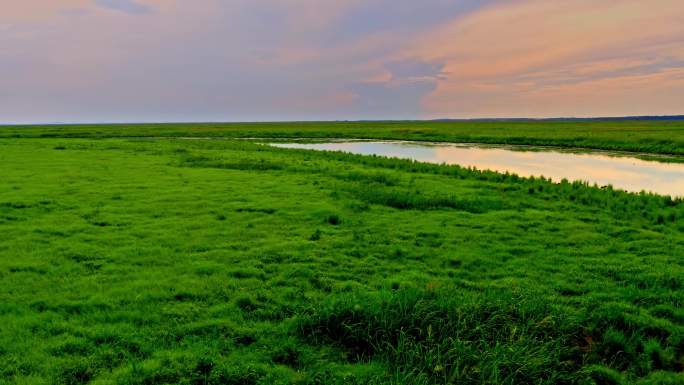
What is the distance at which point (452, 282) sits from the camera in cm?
1076

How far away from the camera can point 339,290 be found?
10.2 metres

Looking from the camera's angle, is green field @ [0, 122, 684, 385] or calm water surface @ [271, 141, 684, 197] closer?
green field @ [0, 122, 684, 385]

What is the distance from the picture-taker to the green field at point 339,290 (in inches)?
291

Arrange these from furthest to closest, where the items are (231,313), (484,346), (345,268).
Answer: (345,268)
(231,313)
(484,346)

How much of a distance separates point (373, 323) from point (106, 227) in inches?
442

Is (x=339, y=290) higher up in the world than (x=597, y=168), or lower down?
lower down

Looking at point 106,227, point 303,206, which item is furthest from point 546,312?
point 106,227

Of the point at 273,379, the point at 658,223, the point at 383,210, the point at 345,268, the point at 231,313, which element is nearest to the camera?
the point at 273,379

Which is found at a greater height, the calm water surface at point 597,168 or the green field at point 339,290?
the calm water surface at point 597,168

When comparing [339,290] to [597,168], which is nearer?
[339,290]

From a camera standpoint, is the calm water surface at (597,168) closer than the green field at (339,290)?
No

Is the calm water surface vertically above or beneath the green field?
above

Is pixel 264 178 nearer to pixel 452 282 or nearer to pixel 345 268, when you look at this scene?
pixel 345 268

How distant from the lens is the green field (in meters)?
7.38
